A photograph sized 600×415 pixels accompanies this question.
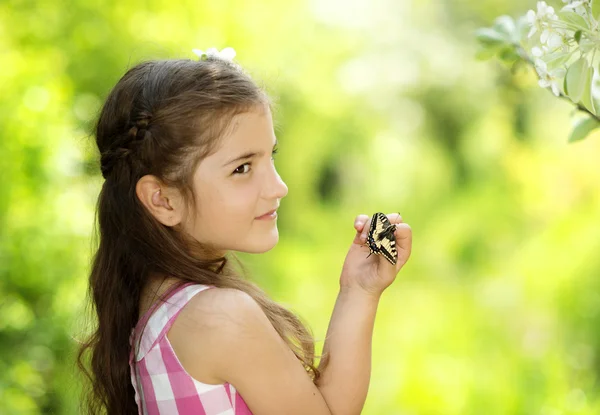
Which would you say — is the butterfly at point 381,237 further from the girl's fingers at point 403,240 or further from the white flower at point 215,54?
the white flower at point 215,54

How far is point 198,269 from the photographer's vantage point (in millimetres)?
1007

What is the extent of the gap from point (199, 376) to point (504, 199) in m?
3.09

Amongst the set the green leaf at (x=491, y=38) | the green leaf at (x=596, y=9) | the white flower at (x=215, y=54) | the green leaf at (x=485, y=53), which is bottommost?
the white flower at (x=215, y=54)

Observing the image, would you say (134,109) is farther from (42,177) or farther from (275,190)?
(42,177)

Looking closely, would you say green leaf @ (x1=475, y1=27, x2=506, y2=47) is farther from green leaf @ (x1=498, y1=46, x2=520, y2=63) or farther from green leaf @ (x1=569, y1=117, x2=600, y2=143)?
green leaf @ (x1=569, y1=117, x2=600, y2=143)

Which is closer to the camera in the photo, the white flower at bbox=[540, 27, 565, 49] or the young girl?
the white flower at bbox=[540, 27, 565, 49]

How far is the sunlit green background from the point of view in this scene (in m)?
2.22

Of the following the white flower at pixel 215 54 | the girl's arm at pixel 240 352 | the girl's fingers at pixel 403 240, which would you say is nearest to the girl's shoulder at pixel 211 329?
the girl's arm at pixel 240 352

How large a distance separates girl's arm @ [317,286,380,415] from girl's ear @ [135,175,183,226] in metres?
0.26

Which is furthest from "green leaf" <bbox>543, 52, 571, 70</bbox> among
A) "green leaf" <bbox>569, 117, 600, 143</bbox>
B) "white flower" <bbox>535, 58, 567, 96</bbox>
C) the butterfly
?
the butterfly

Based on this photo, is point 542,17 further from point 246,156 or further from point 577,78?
point 246,156

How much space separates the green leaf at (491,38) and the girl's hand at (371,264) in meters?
0.25

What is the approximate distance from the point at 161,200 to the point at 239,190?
11 centimetres

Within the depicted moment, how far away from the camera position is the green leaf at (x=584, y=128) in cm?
92
